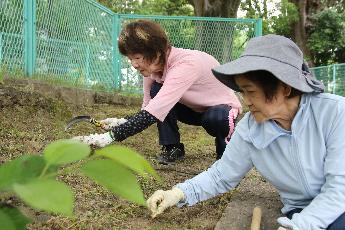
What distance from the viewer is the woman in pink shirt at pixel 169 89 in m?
2.74

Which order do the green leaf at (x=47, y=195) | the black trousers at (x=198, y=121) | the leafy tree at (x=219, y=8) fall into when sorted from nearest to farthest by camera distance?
the green leaf at (x=47, y=195), the black trousers at (x=198, y=121), the leafy tree at (x=219, y=8)

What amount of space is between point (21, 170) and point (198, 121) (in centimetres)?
281

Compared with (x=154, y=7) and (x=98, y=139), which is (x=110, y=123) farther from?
(x=154, y=7)

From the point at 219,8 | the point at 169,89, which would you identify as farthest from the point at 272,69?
the point at 219,8

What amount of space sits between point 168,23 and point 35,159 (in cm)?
658

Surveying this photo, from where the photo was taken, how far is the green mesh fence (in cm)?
1406

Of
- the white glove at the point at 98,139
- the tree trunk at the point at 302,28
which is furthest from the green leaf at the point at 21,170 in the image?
the tree trunk at the point at 302,28

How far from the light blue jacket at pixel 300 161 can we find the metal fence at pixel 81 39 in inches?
109

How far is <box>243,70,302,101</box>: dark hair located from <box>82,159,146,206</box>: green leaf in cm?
123

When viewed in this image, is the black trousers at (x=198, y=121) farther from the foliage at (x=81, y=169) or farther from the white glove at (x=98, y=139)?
the foliage at (x=81, y=169)

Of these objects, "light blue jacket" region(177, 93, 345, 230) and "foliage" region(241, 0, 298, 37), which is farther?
"foliage" region(241, 0, 298, 37)

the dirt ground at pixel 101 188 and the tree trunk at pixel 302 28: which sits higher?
the tree trunk at pixel 302 28

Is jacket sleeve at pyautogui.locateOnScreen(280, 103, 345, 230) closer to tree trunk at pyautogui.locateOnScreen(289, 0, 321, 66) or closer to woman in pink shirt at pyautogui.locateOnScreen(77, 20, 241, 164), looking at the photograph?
woman in pink shirt at pyautogui.locateOnScreen(77, 20, 241, 164)

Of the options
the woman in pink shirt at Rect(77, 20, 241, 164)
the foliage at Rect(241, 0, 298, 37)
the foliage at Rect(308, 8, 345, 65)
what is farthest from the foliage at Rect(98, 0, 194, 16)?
the woman in pink shirt at Rect(77, 20, 241, 164)
